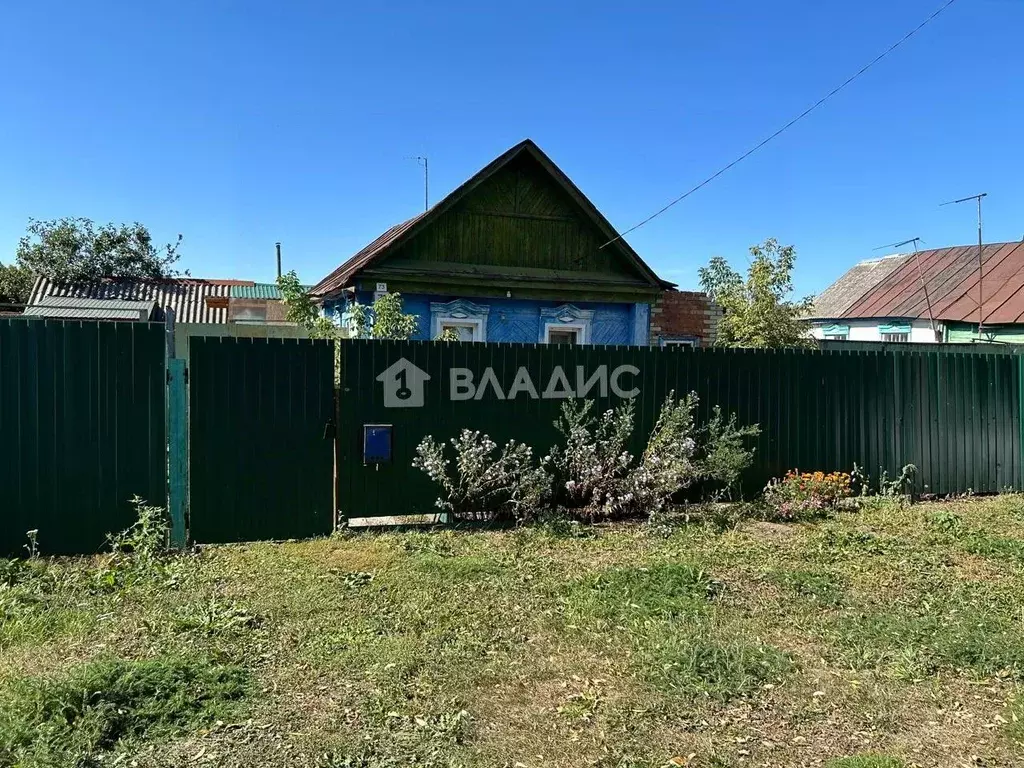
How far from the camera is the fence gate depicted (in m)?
5.84

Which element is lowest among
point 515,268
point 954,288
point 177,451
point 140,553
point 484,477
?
point 140,553

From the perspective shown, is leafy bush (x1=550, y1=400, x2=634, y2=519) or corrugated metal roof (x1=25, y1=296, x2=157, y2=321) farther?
corrugated metal roof (x1=25, y1=296, x2=157, y2=321)

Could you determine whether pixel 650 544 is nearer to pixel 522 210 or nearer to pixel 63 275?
pixel 522 210

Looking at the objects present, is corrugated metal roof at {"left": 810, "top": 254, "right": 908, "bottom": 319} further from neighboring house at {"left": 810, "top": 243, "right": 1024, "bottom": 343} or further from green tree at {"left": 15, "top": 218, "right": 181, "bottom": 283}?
green tree at {"left": 15, "top": 218, "right": 181, "bottom": 283}

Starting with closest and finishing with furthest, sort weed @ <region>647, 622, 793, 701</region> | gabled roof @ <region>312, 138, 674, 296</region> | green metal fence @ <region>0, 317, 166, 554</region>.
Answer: weed @ <region>647, 622, 793, 701</region> → green metal fence @ <region>0, 317, 166, 554</region> → gabled roof @ <region>312, 138, 674, 296</region>

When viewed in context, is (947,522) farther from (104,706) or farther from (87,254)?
(87,254)

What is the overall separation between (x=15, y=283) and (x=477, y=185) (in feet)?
88.1

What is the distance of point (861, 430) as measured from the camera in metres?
8.13

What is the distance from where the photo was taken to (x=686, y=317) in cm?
1512

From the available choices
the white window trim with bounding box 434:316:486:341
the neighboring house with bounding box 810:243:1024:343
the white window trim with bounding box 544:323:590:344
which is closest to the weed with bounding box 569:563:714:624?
the white window trim with bounding box 434:316:486:341

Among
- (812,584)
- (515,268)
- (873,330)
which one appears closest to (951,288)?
(873,330)

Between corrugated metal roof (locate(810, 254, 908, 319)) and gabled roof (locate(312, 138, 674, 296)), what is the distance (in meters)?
15.5

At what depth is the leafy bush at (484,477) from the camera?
257 inches

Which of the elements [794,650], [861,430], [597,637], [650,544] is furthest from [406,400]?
[861,430]
